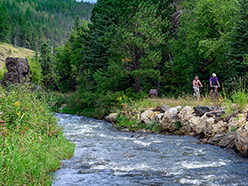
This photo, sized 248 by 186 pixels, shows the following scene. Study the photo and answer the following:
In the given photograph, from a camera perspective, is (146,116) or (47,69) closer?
(146,116)

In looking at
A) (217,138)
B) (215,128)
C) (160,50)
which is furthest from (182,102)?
(160,50)

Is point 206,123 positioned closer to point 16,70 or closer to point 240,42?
point 240,42

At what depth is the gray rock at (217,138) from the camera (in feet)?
35.2

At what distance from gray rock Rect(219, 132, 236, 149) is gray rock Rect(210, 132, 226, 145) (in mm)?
468

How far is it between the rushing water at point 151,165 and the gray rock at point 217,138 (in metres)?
0.58

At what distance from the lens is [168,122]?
14742 mm

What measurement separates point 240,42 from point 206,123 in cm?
1194

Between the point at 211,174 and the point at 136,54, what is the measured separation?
702 inches

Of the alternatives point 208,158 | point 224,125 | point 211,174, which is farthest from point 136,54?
point 211,174

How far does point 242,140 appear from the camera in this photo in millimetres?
8922

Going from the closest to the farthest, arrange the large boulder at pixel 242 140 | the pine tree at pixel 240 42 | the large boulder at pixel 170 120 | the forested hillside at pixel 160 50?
1. the large boulder at pixel 242 140
2. the large boulder at pixel 170 120
3. the pine tree at pixel 240 42
4. the forested hillside at pixel 160 50

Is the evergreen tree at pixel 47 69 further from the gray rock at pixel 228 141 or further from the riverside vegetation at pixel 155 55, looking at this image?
the gray rock at pixel 228 141

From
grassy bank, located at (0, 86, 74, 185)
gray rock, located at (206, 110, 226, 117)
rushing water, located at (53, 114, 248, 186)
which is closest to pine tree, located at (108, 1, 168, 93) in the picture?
gray rock, located at (206, 110, 226, 117)

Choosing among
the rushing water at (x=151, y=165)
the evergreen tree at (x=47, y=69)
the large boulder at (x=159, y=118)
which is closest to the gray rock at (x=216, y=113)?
the rushing water at (x=151, y=165)
